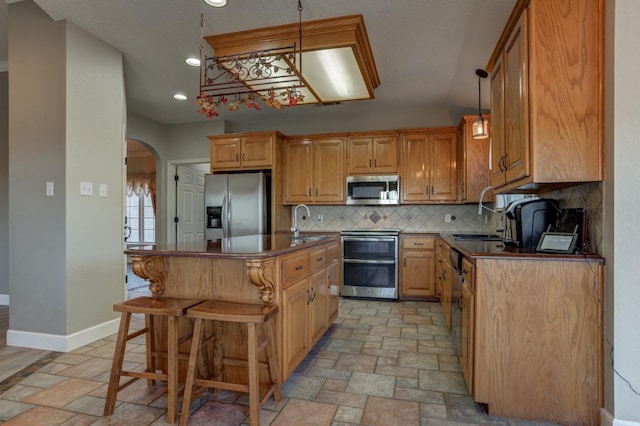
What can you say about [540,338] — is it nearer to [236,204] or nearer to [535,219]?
[535,219]

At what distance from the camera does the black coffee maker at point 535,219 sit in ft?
7.14

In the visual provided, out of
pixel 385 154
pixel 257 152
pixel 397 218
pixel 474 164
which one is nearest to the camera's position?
pixel 474 164

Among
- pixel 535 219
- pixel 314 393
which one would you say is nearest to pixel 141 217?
pixel 314 393

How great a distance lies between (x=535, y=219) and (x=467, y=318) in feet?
2.53

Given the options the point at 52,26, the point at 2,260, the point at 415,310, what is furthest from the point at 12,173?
the point at 415,310

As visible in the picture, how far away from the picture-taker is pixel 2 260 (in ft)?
13.9

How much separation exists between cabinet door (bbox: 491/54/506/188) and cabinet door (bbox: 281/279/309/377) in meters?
1.52

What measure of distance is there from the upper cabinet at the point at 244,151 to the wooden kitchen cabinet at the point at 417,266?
2196 mm

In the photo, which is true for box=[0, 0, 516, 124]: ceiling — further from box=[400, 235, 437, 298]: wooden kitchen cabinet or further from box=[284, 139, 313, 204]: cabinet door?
box=[400, 235, 437, 298]: wooden kitchen cabinet

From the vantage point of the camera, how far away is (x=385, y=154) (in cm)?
479

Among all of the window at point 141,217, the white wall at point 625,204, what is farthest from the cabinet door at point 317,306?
the window at point 141,217

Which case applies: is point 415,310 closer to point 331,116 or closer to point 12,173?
point 331,116

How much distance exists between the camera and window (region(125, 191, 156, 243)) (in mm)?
8266

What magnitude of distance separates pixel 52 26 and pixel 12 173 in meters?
1.28
